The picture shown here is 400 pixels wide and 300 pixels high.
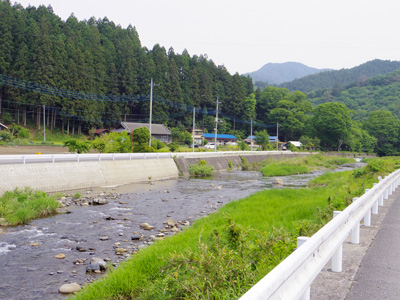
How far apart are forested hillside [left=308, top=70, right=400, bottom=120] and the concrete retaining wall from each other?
10552 cm

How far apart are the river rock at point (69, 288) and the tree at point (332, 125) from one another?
79591 mm

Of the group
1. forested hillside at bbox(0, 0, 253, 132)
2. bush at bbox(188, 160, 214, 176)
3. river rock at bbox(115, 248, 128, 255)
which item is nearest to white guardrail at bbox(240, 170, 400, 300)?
river rock at bbox(115, 248, 128, 255)

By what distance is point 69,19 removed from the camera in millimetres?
74562

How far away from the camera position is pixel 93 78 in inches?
2243

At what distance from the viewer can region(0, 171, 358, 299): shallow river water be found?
6.50m

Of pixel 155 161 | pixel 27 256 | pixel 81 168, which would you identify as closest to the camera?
pixel 27 256

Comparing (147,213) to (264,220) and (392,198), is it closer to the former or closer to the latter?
(264,220)

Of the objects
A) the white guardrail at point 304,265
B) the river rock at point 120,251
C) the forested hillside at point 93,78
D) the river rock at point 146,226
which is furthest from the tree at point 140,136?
the white guardrail at point 304,265

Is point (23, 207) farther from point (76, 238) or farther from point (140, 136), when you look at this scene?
point (140, 136)

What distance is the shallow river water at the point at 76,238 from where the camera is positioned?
650 centimetres

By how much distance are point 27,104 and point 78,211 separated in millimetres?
43486

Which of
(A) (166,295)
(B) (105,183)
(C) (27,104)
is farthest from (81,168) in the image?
(C) (27,104)

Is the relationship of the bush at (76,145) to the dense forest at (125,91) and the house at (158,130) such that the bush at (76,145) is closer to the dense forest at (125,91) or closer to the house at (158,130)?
the dense forest at (125,91)

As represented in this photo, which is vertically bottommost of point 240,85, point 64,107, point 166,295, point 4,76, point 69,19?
point 166,295
